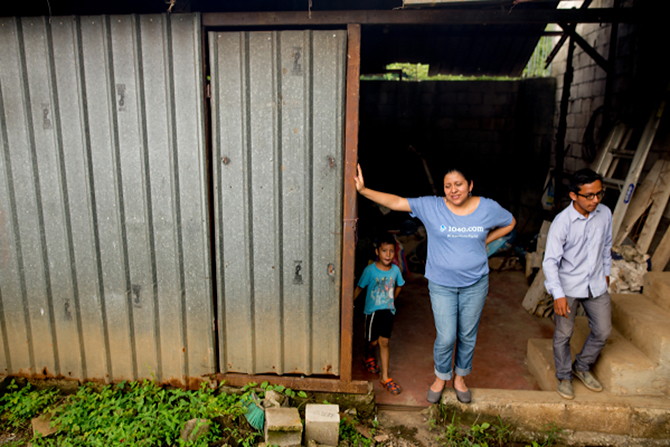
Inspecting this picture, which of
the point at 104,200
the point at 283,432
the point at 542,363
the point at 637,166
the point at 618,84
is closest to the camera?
the point at 283,432

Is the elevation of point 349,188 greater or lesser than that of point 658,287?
greater

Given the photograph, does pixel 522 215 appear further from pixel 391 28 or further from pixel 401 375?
pixel 401 375

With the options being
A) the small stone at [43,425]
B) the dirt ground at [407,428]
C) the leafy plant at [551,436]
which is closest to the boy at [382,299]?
the dirt ground at [407,428]

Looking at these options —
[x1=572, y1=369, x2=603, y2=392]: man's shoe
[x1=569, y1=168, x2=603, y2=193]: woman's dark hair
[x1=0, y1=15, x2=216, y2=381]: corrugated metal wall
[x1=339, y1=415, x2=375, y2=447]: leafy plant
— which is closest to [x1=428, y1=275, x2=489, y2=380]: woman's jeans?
[x1=339, y1=415, x2=375, y2=447]: leafy plant

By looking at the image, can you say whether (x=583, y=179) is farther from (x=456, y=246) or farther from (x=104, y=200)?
(x=104, y=200)

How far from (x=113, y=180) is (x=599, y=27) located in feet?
23.4

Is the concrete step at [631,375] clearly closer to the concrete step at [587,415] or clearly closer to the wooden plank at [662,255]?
the concrete step at [587,415]

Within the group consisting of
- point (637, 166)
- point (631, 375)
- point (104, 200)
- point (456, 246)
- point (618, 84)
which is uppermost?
point (618, 84)

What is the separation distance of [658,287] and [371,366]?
9.24ft

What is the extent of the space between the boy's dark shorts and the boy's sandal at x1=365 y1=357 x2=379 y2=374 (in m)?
0.34

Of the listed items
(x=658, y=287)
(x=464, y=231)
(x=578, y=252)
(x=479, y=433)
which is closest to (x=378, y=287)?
(x=464, y=231)

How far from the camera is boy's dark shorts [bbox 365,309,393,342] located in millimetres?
4363

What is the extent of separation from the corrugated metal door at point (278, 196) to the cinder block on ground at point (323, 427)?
0.45 meters

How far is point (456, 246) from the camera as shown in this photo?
12.1 ft
